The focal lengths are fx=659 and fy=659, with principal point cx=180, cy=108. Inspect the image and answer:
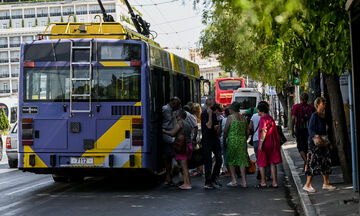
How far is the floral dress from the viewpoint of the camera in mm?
13086

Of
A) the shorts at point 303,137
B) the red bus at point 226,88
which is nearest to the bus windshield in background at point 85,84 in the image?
the shorts at point 303,137

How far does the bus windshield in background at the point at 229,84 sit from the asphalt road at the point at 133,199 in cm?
4725

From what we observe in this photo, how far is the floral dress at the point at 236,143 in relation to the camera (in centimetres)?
Answer: 1309

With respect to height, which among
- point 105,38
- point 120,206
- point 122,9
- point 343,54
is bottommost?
point 120,206

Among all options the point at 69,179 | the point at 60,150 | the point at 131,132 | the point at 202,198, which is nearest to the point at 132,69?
the point at 131,132

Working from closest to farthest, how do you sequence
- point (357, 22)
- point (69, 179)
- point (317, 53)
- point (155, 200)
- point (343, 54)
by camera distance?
point (357, 22)
point (343, 54)
point (317, 53)
point (155, 200)
point (69, 179)

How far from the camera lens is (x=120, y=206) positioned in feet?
35.1

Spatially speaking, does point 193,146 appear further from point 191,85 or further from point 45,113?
point 191,85

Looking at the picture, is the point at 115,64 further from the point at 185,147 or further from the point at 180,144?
the point at 185,147

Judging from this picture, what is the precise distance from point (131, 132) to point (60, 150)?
55.0 inches

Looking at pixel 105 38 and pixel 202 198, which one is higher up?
pixel 105 38

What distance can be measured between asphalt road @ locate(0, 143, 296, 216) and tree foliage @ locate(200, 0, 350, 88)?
86.2 inches

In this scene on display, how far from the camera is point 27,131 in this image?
12.4m

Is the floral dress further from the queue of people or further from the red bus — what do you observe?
the red bus
